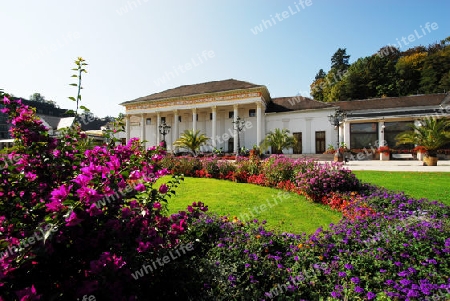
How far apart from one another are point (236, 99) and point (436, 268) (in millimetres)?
32213

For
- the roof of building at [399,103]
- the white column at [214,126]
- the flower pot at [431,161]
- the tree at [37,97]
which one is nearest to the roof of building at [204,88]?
the white column at [214,126]

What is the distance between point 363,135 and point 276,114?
11531 mm

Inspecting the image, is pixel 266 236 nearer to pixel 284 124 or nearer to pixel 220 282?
pixel 220 282

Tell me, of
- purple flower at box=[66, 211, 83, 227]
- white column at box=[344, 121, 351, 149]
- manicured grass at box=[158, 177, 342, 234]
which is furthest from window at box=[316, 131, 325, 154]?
purple flower at box=[66, 211, 83, 227]

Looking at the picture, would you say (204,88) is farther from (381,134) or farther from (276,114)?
(381,134)

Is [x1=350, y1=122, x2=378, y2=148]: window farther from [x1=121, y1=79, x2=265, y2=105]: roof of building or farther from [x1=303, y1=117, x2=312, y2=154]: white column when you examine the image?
[x1=121, y1=79, x2=265, y2=105]: roof of building

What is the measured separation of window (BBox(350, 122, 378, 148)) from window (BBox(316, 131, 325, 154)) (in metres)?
3.53

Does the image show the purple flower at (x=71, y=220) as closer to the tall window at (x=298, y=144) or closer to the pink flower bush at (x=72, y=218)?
the pink flower bush at (x=72, y=218)

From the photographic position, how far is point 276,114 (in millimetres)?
35156

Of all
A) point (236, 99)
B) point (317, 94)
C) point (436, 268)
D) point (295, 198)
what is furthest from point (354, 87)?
point (436, 268)

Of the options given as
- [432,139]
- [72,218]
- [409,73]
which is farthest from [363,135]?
[409,73]

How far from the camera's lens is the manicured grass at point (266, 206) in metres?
5.47

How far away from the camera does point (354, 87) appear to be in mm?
51500

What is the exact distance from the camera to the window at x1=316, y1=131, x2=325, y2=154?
1292 inches
